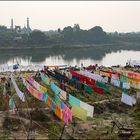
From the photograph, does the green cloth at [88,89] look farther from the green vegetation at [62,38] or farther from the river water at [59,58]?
the green vegetation at [62,38]

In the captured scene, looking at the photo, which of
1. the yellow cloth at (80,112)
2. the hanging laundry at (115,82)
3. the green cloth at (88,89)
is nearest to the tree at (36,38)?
the hanging laundry at (115,82)

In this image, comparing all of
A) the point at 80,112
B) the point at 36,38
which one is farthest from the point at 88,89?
the point at 36,38

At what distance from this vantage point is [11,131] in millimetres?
16031

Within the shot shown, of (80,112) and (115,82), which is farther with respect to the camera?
(115,82)

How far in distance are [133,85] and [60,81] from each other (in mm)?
6068

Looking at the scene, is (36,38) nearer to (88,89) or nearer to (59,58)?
(59,58)

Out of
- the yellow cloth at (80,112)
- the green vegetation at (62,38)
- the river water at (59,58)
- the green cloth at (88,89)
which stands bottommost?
the river water at (59,58)

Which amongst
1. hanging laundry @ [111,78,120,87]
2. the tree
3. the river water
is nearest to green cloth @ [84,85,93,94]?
hanging laundry @ [111,78,120,87]

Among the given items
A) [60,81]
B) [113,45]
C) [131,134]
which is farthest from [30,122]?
[113,45]

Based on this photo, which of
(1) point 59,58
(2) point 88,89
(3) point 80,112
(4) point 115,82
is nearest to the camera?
(3) point 80,112

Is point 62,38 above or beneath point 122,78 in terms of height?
above

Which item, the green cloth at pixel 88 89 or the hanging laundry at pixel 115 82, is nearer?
the green cloth at pixel 88 89

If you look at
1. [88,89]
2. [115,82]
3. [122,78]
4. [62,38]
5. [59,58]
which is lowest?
[59,58]

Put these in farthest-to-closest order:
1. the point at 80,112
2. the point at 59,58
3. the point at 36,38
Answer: the point at 36,38 → the point at 59,58 → the point at 80,112
